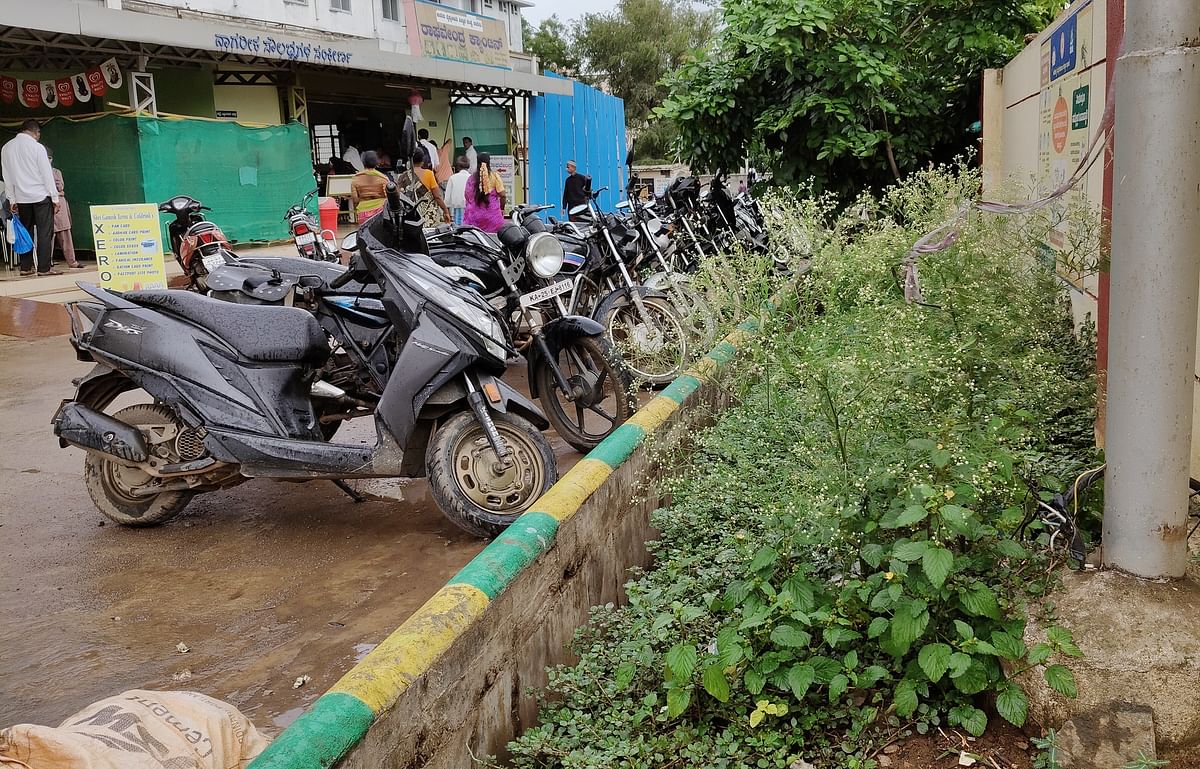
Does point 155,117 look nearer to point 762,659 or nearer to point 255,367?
point 255,367

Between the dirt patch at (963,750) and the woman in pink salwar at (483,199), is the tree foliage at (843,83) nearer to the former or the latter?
the woman in pink salwar at (483,199)

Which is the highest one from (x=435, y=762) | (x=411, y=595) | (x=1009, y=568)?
(x=1009, y=568)

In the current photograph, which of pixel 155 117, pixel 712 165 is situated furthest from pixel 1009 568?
pixel 155 117

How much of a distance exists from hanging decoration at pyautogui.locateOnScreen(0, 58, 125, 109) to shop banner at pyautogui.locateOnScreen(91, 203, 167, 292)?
5050mm

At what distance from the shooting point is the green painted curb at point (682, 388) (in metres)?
4.69

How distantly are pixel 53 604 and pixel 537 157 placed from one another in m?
20.3

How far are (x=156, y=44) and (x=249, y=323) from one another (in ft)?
36.1

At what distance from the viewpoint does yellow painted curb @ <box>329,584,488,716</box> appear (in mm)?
2121

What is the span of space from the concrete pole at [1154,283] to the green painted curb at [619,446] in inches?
68.3

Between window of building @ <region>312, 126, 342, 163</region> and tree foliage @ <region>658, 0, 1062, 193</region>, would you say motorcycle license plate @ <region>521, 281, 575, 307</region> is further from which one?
window of building @ <region>312, 126, 342, 163</region>

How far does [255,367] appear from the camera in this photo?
4758mm

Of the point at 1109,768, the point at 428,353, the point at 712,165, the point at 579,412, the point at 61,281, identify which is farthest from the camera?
the point at 61,281

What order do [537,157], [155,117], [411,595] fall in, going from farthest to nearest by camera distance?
[537,157] → [155,117] → [411,595]

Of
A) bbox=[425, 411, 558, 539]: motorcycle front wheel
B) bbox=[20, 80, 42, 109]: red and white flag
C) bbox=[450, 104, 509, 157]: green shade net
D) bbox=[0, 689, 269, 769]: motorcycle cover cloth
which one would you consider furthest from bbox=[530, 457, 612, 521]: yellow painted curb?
bbox=[450, 104, 509, 157]: green shade net
